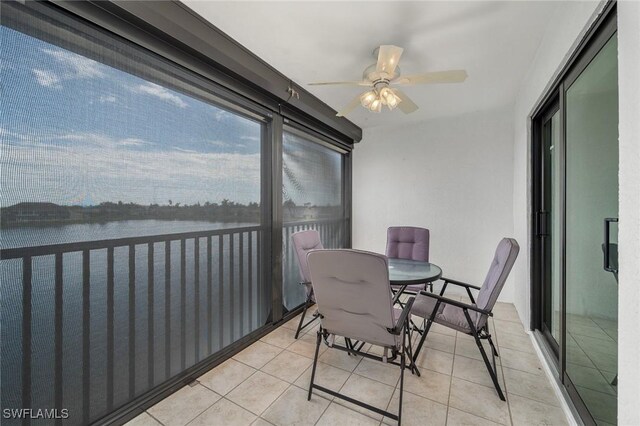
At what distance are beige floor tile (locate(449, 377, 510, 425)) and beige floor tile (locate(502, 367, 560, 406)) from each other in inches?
6.6

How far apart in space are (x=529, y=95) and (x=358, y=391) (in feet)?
10.4

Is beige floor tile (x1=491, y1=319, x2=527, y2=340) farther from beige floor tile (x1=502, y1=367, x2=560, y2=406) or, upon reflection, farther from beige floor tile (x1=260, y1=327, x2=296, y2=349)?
beige floor tile (x1=260, y1=327, x2=296, y2=349)

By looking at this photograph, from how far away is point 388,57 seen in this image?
5.88 feet

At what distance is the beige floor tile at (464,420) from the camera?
1.52 metres

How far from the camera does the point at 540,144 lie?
2537mm

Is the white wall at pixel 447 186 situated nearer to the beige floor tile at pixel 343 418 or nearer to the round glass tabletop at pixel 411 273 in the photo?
the round glass tabletop at pixel 411 273

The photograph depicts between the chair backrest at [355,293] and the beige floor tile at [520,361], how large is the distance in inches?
51.6

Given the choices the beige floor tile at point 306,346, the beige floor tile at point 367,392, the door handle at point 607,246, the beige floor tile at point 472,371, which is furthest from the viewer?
the beige floor tile at point 306,346

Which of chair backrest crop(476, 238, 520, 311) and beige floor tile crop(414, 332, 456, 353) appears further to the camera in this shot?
beige floor tile crop(414, 332, 456, 353)

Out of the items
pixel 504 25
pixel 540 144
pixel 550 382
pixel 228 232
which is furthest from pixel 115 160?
pixel 540 144

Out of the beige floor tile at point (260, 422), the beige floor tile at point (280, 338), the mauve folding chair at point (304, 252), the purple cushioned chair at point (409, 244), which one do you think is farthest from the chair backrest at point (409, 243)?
the beige floor tile at point (260, 422)

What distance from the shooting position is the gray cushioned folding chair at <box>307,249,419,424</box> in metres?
1.43

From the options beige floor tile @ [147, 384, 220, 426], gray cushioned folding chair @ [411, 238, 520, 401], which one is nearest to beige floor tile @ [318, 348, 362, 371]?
gray cushioned folding chair @ [411, 238, 520, 401]

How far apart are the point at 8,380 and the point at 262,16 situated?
2471mm
